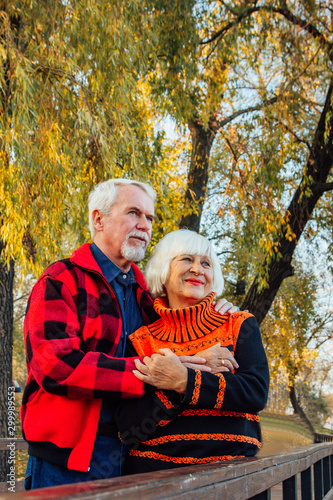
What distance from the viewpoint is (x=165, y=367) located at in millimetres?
1986

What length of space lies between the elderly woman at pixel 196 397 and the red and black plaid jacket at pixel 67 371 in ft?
0.32

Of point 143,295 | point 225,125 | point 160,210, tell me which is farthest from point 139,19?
point 143,295

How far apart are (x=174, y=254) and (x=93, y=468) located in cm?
93

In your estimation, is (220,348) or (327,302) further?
(327,302)

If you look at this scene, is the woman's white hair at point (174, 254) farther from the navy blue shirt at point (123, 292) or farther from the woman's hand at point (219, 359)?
the woman's hand at point (219, 359)

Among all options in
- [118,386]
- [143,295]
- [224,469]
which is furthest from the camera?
[143,295]

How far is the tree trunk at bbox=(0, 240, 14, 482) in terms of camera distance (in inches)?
207

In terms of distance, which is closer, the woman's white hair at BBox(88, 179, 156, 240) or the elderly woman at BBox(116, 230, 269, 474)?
the elderly woman at BBox(116, 230, 269, 474)

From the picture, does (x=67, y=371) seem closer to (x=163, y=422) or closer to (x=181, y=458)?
(x=163, y=422)

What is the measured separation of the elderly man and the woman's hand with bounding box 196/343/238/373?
42 millimetres

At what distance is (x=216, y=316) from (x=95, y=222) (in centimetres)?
74

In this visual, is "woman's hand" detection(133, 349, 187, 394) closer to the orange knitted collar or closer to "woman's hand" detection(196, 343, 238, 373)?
"woman's hand" detection(196, 343, 238, 373)

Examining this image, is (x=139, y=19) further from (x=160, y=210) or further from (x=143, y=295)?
(x=143, y=295)

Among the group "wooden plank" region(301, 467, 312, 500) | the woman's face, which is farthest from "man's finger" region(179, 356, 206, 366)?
"wooden plank" region(301, 467, 312, 500)
